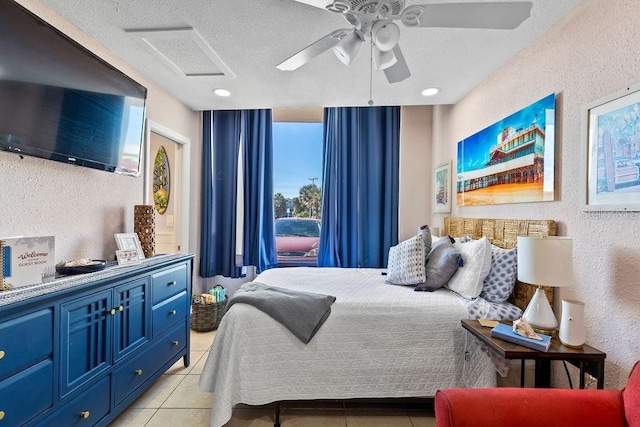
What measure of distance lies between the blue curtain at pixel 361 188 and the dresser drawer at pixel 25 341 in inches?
114

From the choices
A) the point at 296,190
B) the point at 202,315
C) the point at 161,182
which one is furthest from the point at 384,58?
the point at 161,182

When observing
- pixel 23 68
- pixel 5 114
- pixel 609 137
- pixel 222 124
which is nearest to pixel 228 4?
pixel 23 68

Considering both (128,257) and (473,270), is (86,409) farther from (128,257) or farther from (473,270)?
(473,270)

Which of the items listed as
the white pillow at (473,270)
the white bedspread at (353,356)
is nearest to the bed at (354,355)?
the white bedspread at (353,356)

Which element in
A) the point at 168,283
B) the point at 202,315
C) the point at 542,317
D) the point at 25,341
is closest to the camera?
the point at 25,341

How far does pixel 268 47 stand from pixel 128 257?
68.7 inches

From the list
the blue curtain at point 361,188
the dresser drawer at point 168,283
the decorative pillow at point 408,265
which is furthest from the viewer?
the blue curtain at point 361,188

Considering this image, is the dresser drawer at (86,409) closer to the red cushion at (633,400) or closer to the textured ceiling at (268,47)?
the textured ceiling at (268,47)

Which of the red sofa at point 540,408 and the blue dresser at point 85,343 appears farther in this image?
the blue dresser at point 85,343

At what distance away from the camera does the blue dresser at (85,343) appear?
4.00ft

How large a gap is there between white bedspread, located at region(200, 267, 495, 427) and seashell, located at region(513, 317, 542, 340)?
363 mm

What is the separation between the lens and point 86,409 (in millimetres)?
1578

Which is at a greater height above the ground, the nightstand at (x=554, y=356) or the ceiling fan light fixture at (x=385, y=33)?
the ceiling fan light fixture at (x=385, y=33)

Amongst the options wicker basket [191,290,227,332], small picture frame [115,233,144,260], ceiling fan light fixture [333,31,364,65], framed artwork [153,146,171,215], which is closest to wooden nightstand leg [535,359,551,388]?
ceiling fan light fixture [333,31,364,65]
